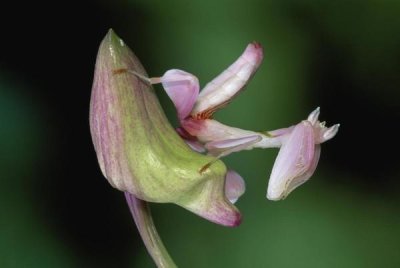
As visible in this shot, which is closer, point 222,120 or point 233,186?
point 233,186

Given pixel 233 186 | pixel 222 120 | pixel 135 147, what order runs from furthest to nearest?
pixel 222 120 → pixel 233 186 → pixel 135 147

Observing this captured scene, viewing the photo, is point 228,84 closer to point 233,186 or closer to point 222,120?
point 233,186

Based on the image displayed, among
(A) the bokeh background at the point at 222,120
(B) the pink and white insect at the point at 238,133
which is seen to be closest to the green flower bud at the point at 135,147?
(B) the pink and white insect at the point at 238,133

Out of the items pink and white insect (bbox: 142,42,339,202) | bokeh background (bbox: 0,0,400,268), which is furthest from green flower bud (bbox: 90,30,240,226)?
bokeh background (bbox: 0,0,400,268)

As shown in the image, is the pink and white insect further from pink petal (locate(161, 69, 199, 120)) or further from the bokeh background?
the bokeh background

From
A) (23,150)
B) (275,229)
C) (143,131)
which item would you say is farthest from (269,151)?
(143,131)

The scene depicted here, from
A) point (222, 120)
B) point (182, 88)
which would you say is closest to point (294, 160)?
point (182, 88)

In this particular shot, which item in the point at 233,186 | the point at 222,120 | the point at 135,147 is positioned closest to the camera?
the point at 135,147
